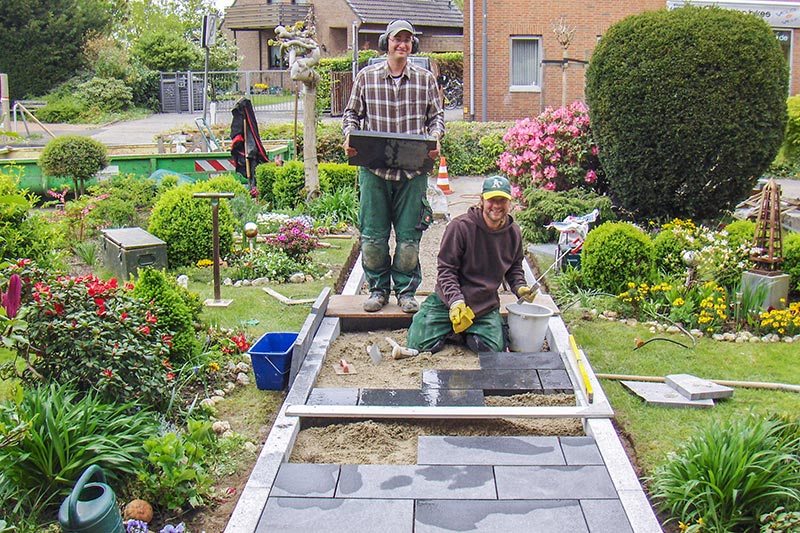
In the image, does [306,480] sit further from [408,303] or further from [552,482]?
[408,303]

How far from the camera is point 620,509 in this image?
11.8ft

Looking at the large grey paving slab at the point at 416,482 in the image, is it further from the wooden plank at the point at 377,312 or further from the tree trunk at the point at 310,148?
the tree trunk at the point at 310,148

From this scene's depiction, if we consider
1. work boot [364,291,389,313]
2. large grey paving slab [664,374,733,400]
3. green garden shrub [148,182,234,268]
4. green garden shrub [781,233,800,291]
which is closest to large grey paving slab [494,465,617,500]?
large grey paving slab [664,374,733,400]

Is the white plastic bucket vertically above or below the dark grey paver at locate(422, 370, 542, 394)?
above

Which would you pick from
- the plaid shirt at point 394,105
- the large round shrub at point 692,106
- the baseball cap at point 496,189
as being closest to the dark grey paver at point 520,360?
the baseball cap at point 496,189

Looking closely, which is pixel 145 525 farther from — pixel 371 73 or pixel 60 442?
pixel 371 73

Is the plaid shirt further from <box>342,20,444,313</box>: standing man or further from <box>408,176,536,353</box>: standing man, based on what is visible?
<box>408,176,536,353</box>: standing man

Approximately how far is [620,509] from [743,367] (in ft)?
8.05

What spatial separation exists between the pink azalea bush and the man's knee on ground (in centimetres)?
397

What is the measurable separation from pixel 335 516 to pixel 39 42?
3471 centimetres

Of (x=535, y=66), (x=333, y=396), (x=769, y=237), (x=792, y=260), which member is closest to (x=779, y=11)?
(x=535, y=66)

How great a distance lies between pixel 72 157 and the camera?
1230cm

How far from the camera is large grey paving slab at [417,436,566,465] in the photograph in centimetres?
402

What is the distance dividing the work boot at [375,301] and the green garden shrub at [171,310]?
1493 millimetres
